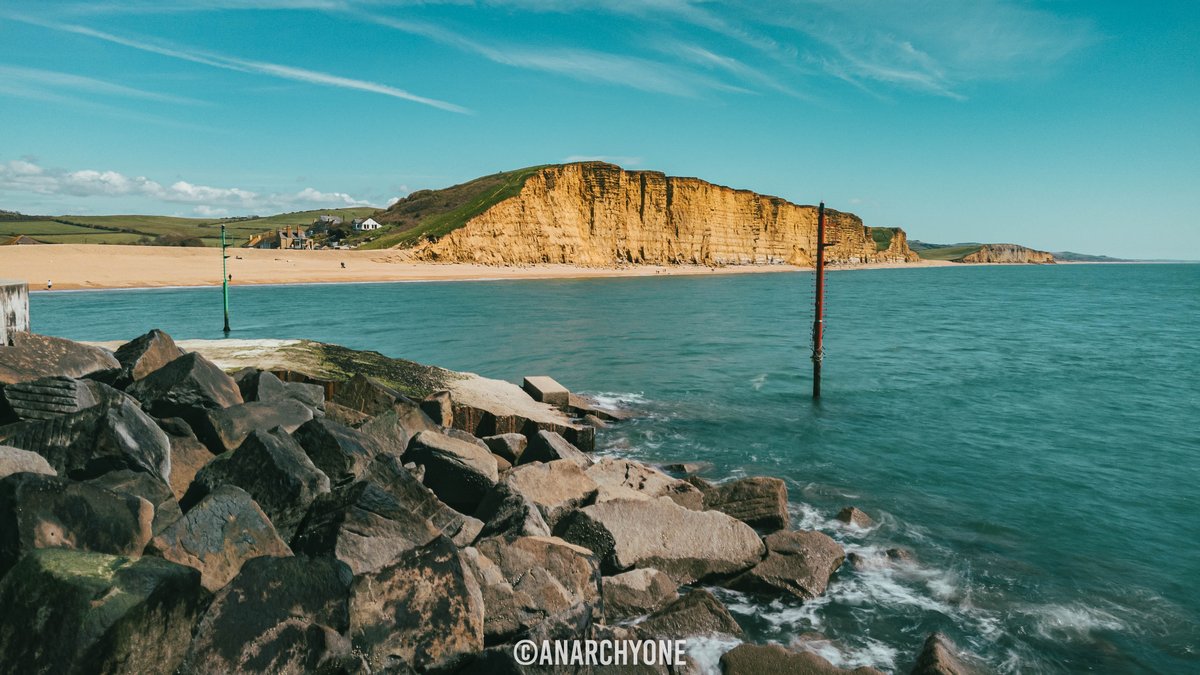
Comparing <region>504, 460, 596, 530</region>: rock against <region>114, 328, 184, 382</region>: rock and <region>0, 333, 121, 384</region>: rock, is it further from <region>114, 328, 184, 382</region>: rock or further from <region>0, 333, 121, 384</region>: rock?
<region>0, 333, 121, 384</region>: rock

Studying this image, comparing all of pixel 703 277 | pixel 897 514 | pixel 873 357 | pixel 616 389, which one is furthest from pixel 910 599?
pixel 703 277

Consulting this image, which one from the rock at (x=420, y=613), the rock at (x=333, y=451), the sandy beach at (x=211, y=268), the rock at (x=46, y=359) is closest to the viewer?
the rock at (x=420, y=613)

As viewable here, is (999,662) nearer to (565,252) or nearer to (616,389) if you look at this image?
(616,389)

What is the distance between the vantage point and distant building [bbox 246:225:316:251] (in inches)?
4394

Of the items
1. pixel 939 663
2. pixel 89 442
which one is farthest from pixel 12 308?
pixel 939 663

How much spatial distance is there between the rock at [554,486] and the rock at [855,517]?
13.1 ft

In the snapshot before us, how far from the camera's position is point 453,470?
9.04 m

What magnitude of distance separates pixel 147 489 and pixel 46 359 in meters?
5.39

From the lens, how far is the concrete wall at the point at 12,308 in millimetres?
10438

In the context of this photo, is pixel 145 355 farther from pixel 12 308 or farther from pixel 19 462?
pixel 19 462

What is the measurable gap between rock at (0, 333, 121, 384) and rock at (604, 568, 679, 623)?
7.36 metres

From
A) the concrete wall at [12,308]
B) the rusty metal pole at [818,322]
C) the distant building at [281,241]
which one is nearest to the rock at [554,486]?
the concrete wall at [12,308]

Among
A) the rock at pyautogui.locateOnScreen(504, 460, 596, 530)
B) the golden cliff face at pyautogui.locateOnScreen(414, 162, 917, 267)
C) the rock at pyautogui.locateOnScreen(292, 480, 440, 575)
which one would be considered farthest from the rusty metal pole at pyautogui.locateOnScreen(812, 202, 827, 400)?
the golden cliff face at pyautogui.locateOnScreen(414, 162, 917, 267)

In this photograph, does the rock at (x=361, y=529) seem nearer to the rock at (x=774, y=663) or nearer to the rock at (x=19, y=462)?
the rock at (x=19, y=462)
